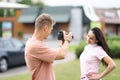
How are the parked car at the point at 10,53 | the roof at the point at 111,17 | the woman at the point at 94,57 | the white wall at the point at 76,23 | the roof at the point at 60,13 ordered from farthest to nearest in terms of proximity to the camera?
1. the white wall at the point at 76,23
2. the roof at the point at 60,13
3. the roof at the point at 111,17
4. the parked car at the point at 10,53
5. the woman at the point at 94,57

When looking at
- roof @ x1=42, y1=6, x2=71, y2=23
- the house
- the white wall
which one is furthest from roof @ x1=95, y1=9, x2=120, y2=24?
roof @ x1=42, y1=6, x2=71, y2=23

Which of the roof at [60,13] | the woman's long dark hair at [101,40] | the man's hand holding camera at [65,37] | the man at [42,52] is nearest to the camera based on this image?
the man at [42,52]

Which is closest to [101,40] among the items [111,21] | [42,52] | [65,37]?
[65,37]

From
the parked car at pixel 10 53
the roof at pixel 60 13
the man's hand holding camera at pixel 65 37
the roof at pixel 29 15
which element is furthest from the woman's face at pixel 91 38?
the roof at pixel 29 15

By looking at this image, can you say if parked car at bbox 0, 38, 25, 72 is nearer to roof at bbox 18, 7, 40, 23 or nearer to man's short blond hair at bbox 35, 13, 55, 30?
man's short blond hair at bbox 35, 13, 55, 30

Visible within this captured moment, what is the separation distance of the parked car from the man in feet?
38.0

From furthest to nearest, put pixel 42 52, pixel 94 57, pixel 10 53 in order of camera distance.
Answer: pixel 10 53, pixel 94 57, pixel 42 52

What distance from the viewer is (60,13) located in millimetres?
52906

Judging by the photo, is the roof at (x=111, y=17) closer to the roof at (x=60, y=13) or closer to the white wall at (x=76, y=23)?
the white wall at (x=76, y=23)

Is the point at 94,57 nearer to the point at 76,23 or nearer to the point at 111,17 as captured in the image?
the point at 76,23

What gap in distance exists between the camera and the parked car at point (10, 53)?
1681cm

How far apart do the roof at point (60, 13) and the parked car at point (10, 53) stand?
33.6 meters

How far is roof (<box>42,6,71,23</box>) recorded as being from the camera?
5166cm

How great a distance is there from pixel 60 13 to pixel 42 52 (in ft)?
157
